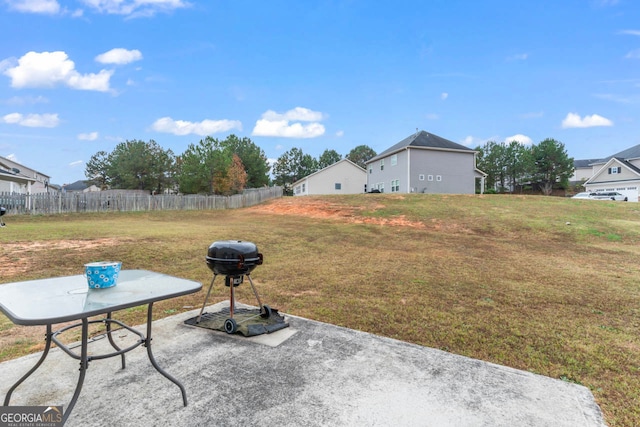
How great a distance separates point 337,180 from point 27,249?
99.9 feet

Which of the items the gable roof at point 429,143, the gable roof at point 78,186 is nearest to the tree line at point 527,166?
the gable roof at point 429,143

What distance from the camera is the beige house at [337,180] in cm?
3494

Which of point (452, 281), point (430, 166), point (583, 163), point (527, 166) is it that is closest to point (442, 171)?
point (430, 166)

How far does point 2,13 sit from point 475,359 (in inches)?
633

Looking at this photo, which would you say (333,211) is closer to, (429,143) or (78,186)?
(429,143)

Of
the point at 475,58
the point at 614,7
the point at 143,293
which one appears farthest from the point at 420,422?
the point at 475,58

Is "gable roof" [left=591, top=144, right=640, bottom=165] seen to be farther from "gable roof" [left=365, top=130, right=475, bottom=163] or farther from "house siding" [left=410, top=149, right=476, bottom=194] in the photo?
"gable roof" [left=365, top=130, right=475, bottom=163]

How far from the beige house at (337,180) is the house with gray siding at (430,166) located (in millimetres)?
8091

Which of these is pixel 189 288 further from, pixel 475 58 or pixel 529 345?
pixel 475 58

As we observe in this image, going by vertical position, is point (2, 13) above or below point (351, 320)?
above

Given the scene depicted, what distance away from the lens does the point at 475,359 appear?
252 centimetres

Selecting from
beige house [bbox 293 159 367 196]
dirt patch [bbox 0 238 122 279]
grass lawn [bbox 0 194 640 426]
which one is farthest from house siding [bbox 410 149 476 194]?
dirt patch [bbox 0 238 122 279]

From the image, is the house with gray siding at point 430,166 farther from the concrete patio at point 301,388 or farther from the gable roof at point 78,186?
the gable roof at point 78,186

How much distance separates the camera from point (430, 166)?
2591 centimetres
